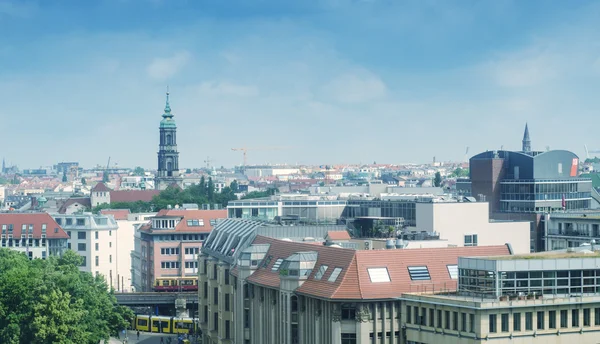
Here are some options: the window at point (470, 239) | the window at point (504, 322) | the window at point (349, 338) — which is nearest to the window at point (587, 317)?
the window at point (504, 322)

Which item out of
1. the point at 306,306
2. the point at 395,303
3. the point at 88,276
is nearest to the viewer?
the point at 395,303

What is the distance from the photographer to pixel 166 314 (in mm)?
176125

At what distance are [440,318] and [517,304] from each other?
4774 millimetres

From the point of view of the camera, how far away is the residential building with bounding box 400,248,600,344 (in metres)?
71.8

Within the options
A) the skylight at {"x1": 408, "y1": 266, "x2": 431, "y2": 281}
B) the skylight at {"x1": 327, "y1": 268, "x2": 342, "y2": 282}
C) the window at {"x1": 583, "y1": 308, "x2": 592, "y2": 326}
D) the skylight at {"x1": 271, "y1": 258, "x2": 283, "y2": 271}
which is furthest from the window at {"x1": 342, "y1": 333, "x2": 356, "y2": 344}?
the window at {"x1": 583, "y1": 308, "x2": 592, "y2": 326}

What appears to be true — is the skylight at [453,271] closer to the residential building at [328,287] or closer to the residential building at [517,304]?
the residential building at [328,287]

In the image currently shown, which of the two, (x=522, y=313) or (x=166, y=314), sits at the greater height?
(x=522, y=313)

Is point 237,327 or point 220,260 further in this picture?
point 220,260

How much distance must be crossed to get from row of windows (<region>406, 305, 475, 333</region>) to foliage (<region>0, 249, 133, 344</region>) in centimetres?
4630

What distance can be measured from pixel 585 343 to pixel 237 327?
4224 centimetres

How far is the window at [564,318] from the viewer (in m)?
74.0

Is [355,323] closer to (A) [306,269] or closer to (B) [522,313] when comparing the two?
(A) [306,269]

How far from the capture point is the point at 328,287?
283ft

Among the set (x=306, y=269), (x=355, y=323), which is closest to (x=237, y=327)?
(x=306, y=269)
